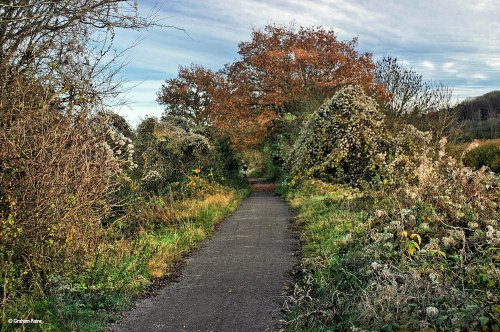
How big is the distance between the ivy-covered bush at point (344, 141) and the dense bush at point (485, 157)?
541 inches

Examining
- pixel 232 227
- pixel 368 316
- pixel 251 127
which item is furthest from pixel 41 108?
pixel 251 127

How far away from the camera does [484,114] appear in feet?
214

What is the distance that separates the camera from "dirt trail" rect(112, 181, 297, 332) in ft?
18.0

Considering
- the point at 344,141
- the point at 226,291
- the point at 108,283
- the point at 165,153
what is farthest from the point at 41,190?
the point at 165,153

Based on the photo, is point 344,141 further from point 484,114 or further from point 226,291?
point 484,114

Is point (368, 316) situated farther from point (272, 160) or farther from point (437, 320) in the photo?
point (272, 160)

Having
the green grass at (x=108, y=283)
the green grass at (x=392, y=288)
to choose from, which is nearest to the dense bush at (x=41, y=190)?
the green grass at (x=108, y=283)

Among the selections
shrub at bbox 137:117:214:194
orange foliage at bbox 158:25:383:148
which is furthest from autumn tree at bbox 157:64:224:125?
shrub at bbox 137:117:214:194

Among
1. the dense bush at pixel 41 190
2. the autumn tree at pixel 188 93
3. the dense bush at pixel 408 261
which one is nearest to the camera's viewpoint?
the dense bush at pixel 408 261

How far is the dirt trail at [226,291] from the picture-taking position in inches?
216

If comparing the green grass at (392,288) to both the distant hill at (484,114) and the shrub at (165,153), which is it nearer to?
the shrub at (165,153)

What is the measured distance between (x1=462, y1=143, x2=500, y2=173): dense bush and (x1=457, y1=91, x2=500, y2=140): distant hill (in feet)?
51.1

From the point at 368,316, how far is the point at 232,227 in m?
7.78

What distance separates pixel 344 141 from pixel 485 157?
56.1 feet
